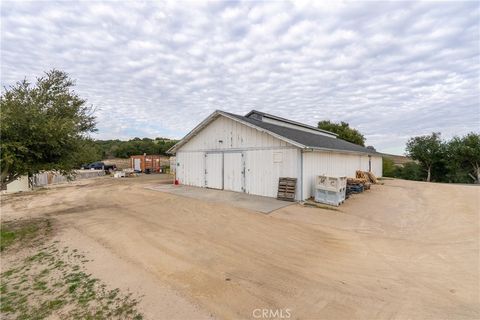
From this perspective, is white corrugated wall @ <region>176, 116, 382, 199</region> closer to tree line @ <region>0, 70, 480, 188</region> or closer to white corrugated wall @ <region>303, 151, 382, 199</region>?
white corrugated wall @ <region>303, 151, 382, 199</region>

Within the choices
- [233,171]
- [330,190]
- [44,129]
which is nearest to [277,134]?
[330,190]

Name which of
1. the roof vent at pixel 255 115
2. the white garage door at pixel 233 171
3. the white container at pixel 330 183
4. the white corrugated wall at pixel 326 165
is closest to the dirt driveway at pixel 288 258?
the white container at pixel 330 183

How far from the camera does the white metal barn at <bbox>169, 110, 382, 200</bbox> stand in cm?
1084

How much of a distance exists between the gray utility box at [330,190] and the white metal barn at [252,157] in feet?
1.82

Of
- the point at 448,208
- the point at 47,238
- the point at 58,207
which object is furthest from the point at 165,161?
the point at 448,208

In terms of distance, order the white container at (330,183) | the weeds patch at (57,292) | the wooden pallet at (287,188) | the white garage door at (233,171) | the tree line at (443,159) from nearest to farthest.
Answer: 1. the weeds patch at (57,292)
2. the white container at (330,183)
3. the wooden pallet at (287,188)
4. the white garage door at (233,171)
5. the tree line at (443,159)

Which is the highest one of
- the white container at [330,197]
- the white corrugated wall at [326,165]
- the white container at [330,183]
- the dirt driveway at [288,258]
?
the white corrugated wall at [326,165]

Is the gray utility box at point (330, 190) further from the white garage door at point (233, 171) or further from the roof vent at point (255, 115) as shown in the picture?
the roof vent at point (255, 115)

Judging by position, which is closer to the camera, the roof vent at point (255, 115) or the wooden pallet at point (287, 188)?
the wooden pallet at point (287, 188)

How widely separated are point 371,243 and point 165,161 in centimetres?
3493

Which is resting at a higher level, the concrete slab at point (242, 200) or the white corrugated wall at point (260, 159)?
the white corrugated wall at point (260, 159)

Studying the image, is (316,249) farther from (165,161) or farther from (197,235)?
(165,161)

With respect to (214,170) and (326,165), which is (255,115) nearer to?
(214,170)

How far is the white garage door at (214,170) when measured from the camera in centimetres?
1405
